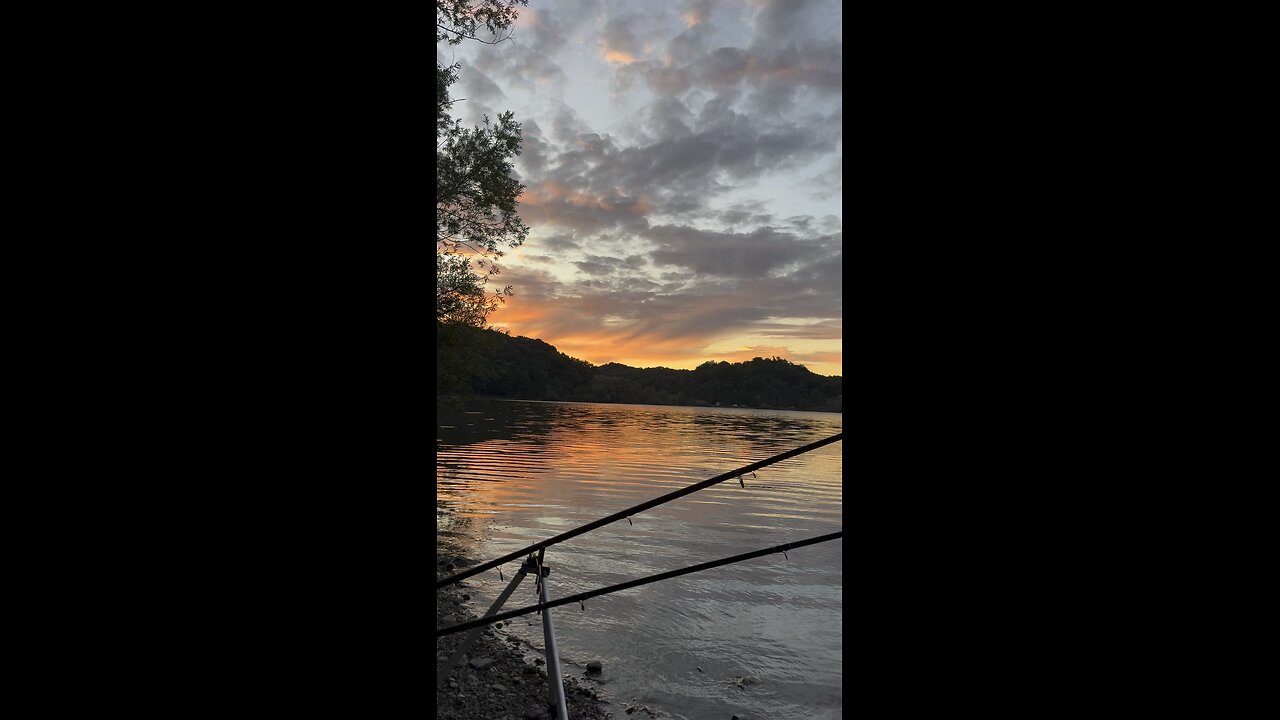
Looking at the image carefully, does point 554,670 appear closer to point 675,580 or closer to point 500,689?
point 500,689

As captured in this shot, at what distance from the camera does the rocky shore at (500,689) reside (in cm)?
539

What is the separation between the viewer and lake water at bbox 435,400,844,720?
761 centimetres

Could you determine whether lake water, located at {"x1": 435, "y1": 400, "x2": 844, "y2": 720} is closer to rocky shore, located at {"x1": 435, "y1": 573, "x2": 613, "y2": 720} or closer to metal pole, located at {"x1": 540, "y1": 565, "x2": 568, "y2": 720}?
rocky shore, located at {"x1": 435, "y1": 573, "x2": 613, "y2": 720}

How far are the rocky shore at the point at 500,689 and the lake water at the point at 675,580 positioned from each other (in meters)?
0.38

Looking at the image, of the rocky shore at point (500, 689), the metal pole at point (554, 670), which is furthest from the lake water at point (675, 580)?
the metal pole at point (554, 670)

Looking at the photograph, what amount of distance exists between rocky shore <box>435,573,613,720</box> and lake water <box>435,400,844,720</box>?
38cm

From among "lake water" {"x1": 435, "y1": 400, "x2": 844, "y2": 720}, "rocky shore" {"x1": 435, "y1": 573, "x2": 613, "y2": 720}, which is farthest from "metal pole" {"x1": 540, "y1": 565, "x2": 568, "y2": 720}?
"lake water" {"x1": 435, "y1": 400, "x2": 844, "y2": 720}

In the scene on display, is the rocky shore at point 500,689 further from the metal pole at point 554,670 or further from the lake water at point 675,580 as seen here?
the metal pole at point 554,670
